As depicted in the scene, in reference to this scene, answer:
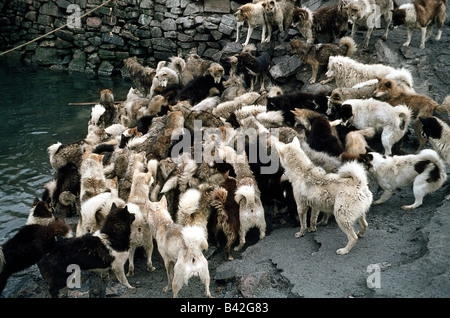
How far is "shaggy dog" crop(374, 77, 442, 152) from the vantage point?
687 cm

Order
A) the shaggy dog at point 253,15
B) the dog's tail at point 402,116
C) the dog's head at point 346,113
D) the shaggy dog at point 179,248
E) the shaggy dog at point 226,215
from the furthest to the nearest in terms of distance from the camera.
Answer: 1. the shaggy dog at point 253,15
2. the dog's head at point 346,113
3. the dog's tail at point 402,116
4. the shaggy dog at point 226,215
5. the shaggy dog at point 179,248

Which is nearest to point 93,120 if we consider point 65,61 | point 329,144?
point 329,144

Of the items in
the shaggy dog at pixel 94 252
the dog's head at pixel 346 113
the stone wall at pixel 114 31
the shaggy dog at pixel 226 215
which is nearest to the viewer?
the shaggy dog at pixel 94 252

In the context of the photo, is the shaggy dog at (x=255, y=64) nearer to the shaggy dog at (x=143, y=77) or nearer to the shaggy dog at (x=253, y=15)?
the shaggy dog at (x=253, y=15)

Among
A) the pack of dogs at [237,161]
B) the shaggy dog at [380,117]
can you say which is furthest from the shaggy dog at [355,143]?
the shaggy dog at [380,117]

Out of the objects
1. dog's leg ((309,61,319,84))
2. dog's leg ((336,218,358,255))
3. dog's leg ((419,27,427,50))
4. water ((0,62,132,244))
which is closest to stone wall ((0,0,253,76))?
water ((0,62,132,244))

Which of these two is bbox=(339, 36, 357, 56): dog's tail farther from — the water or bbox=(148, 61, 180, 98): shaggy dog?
the water

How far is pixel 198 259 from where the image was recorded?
4312 millimetres

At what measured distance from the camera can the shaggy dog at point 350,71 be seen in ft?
27.3

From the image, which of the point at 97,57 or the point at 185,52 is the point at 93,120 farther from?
the point at 97,57

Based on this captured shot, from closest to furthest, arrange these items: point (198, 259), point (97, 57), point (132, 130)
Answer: point (198, 259)
point (132, 130)
point (97, 57)

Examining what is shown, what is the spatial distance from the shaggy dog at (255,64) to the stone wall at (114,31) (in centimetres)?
414

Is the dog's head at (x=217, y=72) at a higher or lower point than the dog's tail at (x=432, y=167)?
lower

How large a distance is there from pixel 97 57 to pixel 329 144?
13.1 meters
